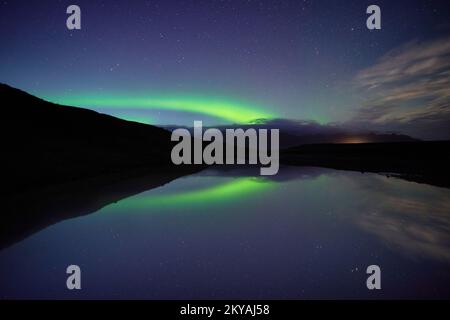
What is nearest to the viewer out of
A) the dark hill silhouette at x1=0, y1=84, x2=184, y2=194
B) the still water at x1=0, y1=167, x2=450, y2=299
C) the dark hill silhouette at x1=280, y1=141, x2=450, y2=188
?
the still water at x1=0, y1=167, x2=450, y2=299

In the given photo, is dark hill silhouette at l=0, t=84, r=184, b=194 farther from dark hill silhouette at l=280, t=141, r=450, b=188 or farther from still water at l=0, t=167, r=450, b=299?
dark hill silhouette at l=280, t=141, r=450, b=188

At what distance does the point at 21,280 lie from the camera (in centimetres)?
727

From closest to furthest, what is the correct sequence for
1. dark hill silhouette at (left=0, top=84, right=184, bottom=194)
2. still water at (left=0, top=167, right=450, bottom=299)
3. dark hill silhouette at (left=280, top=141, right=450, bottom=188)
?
still water at (left=0, top=167, right=450, bottom=299) → dark hill silhouette at (left=0, top=84, right=184, bottom=194) → dark hill silhouette at (left=280, top=141, right=450, bottom=188)

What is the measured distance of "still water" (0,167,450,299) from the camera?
22.1 feet

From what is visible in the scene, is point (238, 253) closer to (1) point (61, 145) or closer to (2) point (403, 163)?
(2) point (403, 163)

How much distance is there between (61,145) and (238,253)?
50.3 m

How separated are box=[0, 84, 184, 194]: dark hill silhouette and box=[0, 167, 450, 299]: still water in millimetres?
11021

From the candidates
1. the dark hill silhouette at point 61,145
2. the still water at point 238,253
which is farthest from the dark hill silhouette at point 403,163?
the dark hill silhouette at point 61,145

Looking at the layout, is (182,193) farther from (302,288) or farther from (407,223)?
(302,288)

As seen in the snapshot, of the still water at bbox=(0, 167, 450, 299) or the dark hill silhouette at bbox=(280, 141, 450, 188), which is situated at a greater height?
the dark hill silhouette at bbox=(280, 141, 450, 188)

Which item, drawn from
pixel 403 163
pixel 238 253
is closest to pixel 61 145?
pixel 403 163

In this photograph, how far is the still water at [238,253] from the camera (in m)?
6.74

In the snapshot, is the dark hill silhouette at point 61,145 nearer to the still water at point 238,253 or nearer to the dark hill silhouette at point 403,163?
the still water at point 238,253

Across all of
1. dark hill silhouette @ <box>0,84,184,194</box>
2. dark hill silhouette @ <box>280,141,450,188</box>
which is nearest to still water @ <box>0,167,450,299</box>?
dark hill silhouette @ <box>0,84,184,194</box>
